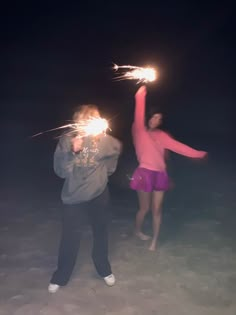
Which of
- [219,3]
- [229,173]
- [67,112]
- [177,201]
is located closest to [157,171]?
[177,201]

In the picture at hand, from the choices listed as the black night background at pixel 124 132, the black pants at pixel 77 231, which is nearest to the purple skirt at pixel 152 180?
the black night background at pixel 124 132

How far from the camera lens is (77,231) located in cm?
492

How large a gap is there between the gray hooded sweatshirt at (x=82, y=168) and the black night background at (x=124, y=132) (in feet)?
3.52

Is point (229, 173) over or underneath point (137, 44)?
underneath

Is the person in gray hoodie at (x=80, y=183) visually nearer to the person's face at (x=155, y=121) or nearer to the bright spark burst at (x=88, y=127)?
the bright spark burst at (x=88, y=127)

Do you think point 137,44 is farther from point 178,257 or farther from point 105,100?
point 178,257

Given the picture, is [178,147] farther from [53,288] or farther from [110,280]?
[53,288]

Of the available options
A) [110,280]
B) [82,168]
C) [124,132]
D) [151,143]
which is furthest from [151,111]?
[124,132]

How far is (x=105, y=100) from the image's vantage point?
1842cm

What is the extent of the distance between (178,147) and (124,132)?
9819mm

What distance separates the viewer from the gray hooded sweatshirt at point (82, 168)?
4.80 metres

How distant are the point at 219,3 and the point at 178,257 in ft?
48.4

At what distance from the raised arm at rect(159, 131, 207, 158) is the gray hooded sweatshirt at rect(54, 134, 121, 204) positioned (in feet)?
3.85

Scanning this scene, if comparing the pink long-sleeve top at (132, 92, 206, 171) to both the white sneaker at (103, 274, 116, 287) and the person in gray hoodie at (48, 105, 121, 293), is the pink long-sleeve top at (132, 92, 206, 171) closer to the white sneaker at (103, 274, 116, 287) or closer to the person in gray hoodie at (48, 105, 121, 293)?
the person in gray hoodie at (48, 105, 121, 293)
